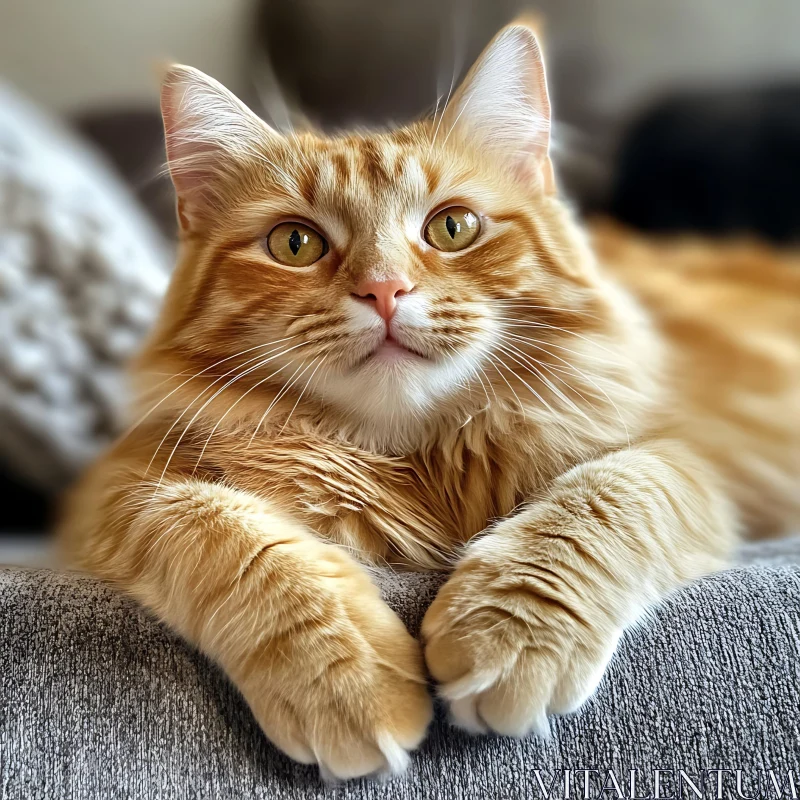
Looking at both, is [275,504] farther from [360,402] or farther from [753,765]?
[753,765]

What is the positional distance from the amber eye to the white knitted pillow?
518 mm

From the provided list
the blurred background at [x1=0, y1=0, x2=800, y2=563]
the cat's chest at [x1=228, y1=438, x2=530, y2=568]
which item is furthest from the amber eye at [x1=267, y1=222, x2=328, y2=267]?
the blurred background at [x1=0, y1=0, x2=800, y2=563]

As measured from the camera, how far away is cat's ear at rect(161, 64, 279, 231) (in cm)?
96

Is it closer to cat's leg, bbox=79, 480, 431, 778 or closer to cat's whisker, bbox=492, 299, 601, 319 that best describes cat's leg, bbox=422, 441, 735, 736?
cat's leg, bbox=79, 480, 431, 778

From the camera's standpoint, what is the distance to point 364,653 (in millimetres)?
691

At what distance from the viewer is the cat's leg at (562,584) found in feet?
2.24

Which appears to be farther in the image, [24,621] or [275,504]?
[275,504]

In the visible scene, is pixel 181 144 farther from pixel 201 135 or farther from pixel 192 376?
pixel 192 376

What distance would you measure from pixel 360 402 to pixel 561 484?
28cm

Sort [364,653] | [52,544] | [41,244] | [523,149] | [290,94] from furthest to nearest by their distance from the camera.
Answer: [290,94] < [41,244] < [52,544] < [523,149] < [364,653]

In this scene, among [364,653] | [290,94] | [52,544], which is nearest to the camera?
[364,653]

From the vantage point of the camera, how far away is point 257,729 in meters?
0.72

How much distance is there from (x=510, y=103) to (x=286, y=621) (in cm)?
79

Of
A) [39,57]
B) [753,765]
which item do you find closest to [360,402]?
[753,765]
